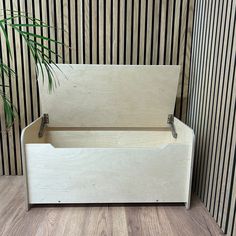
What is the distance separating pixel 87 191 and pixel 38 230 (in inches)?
14.1

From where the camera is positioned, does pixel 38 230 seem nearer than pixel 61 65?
Yes

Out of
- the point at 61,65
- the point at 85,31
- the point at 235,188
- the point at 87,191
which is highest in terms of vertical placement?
the point at 85,31

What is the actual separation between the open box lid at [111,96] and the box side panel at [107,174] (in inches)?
17.2

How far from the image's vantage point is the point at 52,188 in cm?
156

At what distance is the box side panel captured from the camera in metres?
1.52

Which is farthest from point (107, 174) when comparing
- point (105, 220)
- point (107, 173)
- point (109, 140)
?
point (109, 140)

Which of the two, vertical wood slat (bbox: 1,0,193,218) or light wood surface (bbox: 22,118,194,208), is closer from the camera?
light wood surface (bbox: 22,118,194,208)

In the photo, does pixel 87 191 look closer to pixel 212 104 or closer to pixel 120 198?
pixel 120 198

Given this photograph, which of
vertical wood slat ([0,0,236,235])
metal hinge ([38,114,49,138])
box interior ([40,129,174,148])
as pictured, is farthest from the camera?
box interior ([40,129,174,148])

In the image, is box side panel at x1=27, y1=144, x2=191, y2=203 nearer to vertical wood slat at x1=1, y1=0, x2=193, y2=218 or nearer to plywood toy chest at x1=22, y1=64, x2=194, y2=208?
plywood toy chest at x1=22, y1=64, x2=194, y2=208

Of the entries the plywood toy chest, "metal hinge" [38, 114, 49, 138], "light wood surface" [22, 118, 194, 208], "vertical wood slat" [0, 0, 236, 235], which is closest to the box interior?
the plywood toy chest

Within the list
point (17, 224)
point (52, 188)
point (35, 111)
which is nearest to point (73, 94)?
point (35, 111)

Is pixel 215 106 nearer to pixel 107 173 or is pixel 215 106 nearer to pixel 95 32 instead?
pixel 107 173

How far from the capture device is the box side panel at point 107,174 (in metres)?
1.52
